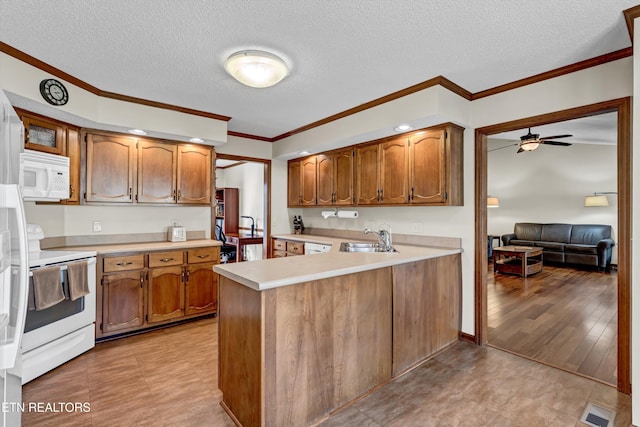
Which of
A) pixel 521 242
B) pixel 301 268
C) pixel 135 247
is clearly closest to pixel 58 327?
pixel 135 247

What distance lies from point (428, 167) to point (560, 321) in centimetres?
239

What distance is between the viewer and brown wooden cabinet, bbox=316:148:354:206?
163 inches

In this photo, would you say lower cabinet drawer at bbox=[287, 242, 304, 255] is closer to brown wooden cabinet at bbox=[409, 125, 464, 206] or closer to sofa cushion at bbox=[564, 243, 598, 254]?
brown wooden cabinet at bbox=[409, 125, 464, 206]

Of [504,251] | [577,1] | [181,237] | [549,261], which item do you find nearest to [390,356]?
[577,1]

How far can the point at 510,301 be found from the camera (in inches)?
173

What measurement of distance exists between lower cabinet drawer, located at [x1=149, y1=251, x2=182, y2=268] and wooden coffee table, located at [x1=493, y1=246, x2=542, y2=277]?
18.7 ft

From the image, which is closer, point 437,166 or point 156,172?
point 437,166

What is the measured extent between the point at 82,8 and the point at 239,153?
113 inches

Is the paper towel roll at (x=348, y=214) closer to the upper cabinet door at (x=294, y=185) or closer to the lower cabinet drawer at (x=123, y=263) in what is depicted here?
the upper cabinet door at (x=294, y=185)

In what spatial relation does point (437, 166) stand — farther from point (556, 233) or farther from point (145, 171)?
point (556, 233)

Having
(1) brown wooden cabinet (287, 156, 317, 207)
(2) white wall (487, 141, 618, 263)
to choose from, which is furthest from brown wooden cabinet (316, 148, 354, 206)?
(2) white wall (487, 141, 618, 263)

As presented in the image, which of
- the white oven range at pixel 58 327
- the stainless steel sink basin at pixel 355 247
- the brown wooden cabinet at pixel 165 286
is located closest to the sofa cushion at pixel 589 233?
the stainless steel sink basin at pixel 355 247

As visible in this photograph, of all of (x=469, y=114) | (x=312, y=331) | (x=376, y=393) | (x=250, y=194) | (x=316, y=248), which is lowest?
(x=376, y=393)

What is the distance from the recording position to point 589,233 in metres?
6.70
